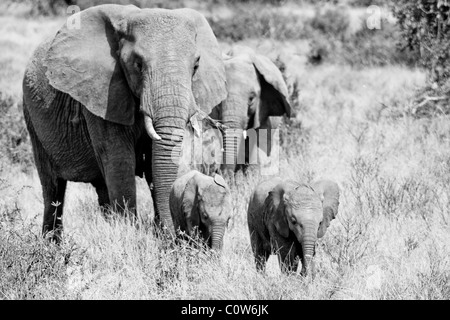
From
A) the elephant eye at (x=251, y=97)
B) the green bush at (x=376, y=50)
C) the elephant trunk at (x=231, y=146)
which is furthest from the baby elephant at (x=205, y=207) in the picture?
the green bush at (x=376, y=50)

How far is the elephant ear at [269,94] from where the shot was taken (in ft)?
35.7

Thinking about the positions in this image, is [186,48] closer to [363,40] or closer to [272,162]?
[272,162]

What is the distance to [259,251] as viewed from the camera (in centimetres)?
705

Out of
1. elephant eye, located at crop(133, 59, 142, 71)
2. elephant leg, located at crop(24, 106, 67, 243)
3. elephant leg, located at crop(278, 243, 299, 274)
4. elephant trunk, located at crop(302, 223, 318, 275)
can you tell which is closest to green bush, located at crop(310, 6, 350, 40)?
elephant leg, located at crop(24, 106, 67, 243)

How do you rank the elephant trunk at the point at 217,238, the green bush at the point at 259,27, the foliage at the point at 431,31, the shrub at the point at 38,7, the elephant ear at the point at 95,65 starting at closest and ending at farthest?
the elephant trunk at the point at 217,238, the elephant ear at the point at 95,65, the foliage at the point at 431,31, the green bush at the point at 259,27, the shrub at the point at 38,7

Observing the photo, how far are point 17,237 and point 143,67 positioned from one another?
5.09 feet

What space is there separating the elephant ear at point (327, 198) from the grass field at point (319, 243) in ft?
0.71

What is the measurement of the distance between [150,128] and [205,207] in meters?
0.71

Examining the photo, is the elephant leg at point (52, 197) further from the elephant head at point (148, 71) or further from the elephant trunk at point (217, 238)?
the elephant trunk at point (217, 238)

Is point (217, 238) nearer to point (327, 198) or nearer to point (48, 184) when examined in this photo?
point (327, 198)

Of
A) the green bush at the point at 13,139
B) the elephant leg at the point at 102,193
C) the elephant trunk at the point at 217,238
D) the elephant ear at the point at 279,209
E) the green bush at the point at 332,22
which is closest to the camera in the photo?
the elephant ear at the point at 279,209

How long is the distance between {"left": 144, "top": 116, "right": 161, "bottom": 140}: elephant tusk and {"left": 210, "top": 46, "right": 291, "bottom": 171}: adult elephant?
293 centimetres

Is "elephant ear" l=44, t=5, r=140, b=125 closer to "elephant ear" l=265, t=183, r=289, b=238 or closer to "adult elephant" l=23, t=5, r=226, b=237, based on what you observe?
"adult elephant" l=23, t=5, r=226, b=237

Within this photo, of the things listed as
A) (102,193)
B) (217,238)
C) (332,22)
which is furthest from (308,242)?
(332,22)
